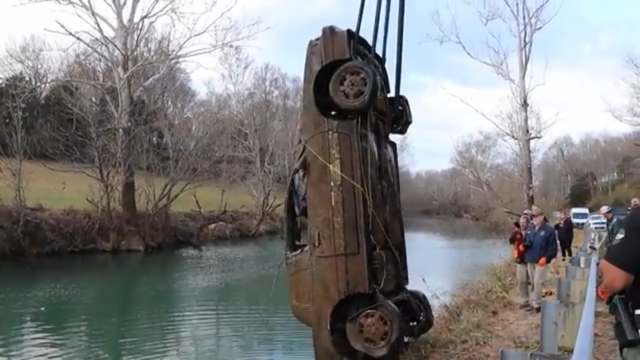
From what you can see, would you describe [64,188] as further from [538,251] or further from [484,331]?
[484,331]

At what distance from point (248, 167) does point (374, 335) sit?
144ft

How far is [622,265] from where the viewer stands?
3.13 metres

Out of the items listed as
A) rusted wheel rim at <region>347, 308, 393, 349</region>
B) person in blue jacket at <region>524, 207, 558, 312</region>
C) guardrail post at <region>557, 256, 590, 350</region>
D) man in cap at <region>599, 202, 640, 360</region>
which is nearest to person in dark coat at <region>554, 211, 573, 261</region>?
person in blue jacket at <region>524, 207, 558, 312</region>

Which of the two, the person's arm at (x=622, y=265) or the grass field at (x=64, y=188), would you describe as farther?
the grass field at (x=64, y=188)

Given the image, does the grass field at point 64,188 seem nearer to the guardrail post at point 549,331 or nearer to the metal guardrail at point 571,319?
the metal guardrail at point 571,319

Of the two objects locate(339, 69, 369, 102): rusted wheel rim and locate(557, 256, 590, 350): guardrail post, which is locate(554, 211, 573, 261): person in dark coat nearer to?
locate(557, 256, 590, 350): guardrail post

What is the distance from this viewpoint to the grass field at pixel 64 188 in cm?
3669

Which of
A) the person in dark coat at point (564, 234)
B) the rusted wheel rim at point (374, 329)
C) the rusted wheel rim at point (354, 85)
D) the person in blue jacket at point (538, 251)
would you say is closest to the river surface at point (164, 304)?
the person in dark coat at point (564, 234)

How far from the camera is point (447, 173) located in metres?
83.4

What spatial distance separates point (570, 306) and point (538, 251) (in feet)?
11.4

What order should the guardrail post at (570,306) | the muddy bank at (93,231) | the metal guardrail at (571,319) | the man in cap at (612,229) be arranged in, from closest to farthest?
the metal guardrail at (571,319)
the guardrail post at (570,306)
the man in cap at (612,229)
the muddy bank at (93,231)

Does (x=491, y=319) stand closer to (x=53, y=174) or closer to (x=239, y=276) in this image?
(x=239, y=276)

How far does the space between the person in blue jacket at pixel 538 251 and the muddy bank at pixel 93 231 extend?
25643 millimetres

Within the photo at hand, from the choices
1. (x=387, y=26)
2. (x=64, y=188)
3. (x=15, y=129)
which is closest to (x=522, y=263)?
(x=387, y=26)
